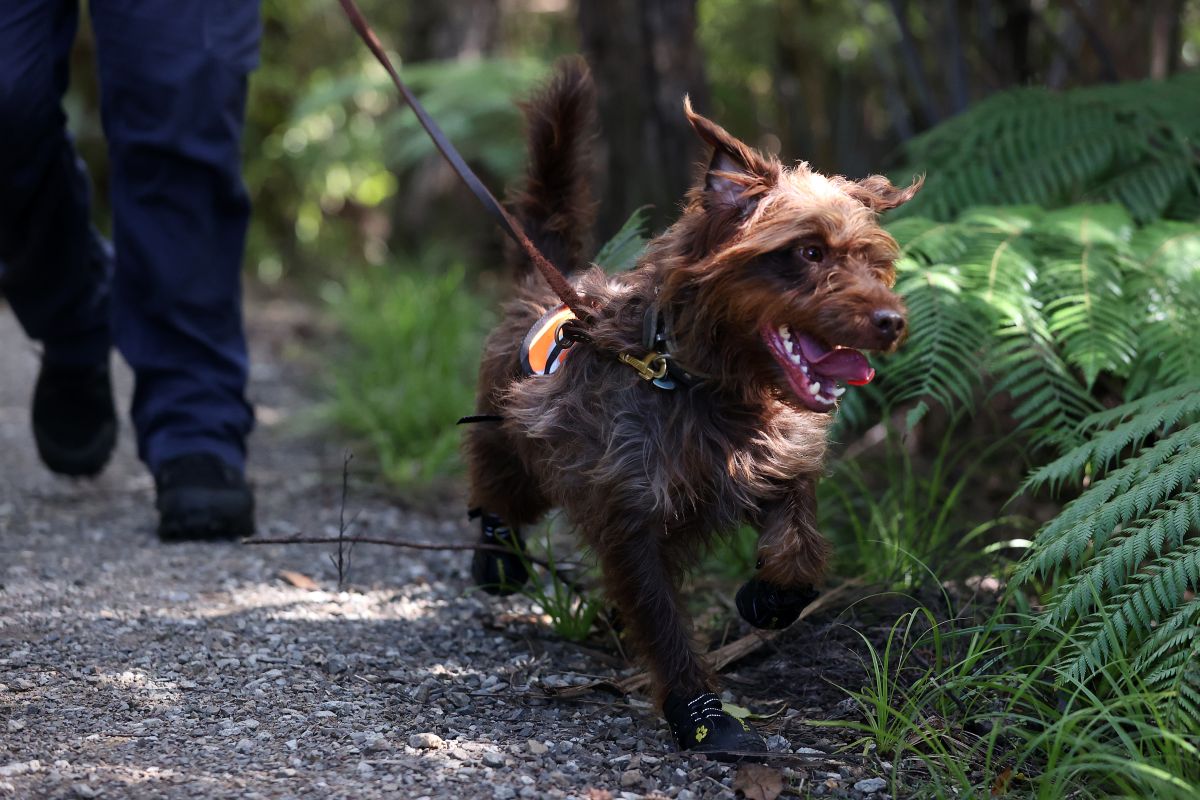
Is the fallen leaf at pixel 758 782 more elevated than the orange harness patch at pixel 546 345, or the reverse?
the orange harness patch at pixel 546 345

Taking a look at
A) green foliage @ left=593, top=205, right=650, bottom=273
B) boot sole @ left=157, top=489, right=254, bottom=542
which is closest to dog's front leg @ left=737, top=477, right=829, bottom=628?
green foliage @ left=593, top=205, right=650, bottom=273

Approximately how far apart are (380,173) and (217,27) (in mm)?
6397

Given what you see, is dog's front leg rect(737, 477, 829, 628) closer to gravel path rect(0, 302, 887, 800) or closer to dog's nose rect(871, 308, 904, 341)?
gravel path rect(0, 302, 887, 800)

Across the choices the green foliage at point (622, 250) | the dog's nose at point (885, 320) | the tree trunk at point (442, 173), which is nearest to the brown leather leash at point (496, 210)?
the green foliage at point (622, 250)

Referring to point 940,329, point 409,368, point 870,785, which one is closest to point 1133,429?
point 940,329

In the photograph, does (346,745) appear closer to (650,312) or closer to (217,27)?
(650,312)

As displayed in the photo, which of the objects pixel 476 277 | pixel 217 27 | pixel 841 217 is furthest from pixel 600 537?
pixel 476 277

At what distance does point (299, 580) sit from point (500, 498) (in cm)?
71

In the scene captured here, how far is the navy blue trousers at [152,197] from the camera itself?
3.62 m

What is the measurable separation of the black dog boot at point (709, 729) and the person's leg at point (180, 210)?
79.1 inches

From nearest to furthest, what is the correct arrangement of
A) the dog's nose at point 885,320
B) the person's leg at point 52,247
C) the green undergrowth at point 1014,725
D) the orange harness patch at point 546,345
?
the green undergrowth at point 1014,725 → the dog's nose at point 885,320 → the orange harness patch at point 546,345 → the person's leg at point 52,247

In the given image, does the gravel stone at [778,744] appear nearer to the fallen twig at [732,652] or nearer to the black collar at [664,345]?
the fallen twig at [732,652]

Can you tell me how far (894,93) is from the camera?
234 inches

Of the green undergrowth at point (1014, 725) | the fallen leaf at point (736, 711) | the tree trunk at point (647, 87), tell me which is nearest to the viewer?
the green undergrowth at point (1014, 725)
